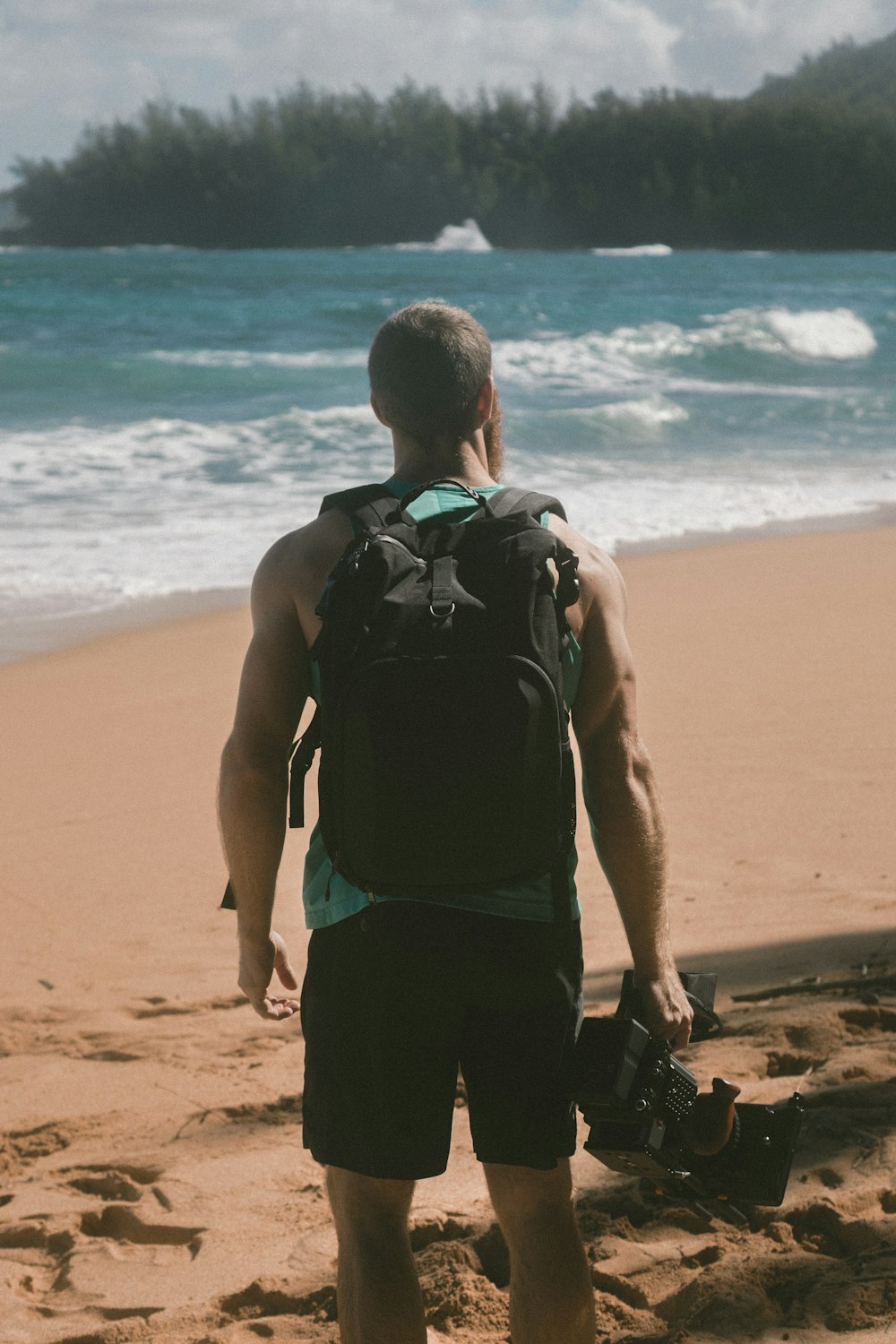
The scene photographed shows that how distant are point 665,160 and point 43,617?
10082 cm

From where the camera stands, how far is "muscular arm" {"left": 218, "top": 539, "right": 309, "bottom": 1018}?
1870 mm

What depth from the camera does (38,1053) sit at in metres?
3.42

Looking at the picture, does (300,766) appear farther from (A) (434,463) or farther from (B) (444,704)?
(A) (434,463)

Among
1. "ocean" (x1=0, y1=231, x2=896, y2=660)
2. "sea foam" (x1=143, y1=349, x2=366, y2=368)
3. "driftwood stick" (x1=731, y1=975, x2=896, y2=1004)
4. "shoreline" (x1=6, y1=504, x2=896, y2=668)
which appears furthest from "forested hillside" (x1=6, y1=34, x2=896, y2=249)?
"driftwood stick" (x1=731, y1=975, x2=896, y2=1004)

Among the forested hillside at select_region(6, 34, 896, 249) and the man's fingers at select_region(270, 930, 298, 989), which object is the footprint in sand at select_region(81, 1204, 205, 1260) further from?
the forested hillside at select_region(6, 34, 896, 249)

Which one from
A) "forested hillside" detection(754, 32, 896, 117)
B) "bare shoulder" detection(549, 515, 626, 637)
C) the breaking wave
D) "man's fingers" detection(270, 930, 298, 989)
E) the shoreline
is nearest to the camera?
"bare shoulder" detection(549, 515, 626, 637)

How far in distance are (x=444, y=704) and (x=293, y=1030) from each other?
2149 mm

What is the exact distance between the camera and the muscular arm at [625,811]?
6.33 ft

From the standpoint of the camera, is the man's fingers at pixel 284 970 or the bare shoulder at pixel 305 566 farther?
the man's fingers at pixel 284 970

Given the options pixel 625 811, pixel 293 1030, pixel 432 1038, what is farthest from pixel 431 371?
pixel 293 1030

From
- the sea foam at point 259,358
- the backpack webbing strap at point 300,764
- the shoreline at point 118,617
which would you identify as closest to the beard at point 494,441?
the backpack webbing strap at point 300,764

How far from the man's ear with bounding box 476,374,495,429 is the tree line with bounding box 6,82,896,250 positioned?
96.8 metres

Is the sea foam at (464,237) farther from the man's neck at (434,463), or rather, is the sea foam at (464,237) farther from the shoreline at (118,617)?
the man's neck at (434,463)

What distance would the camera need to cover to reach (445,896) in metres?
1.76
